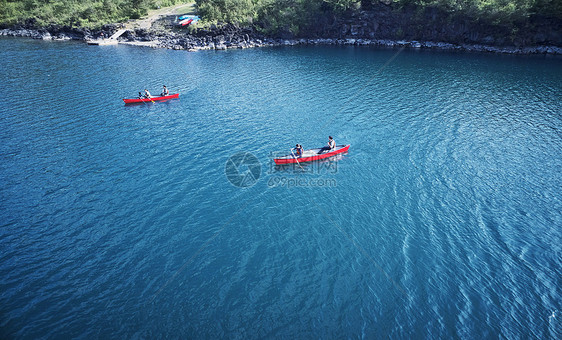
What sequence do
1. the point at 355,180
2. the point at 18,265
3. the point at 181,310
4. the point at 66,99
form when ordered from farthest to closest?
the point at 66,99
the point at 355,180
the point at 18,265
the point at 181,310

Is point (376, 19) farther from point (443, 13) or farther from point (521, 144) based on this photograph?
point (521, 144)

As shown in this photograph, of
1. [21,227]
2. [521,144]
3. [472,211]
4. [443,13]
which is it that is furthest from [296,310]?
[443,13]

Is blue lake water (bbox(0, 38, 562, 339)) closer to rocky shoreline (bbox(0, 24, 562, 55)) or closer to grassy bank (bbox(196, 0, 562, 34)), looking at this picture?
grassy bank (bbox(196, 0, 562, 34))

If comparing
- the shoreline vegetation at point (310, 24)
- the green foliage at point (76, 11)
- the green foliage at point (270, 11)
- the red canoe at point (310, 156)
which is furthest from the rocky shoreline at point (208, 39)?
the red canoe at point (310, 156)

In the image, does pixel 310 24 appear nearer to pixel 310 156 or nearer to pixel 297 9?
pixel 297 9

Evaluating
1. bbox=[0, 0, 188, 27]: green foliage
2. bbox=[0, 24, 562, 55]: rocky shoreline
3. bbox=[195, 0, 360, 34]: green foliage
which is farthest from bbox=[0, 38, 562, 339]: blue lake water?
bbox=[0, 0, 188, 27]: green foliage

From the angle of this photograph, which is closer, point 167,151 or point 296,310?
point 296,310

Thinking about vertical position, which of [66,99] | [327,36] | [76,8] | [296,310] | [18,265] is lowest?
[296,310]

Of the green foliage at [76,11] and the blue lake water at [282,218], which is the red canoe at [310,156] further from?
the green foliage at [76,11]

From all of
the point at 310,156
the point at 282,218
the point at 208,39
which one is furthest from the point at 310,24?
the point at 282,218
